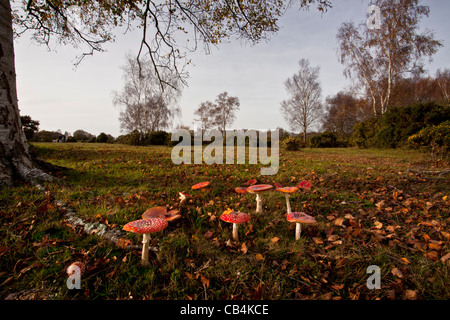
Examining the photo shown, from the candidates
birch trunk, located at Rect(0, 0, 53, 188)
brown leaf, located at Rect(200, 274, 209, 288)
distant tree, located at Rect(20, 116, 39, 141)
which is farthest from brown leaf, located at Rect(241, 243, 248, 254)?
distant tree, located at Rect(20, 116, 39, 141)

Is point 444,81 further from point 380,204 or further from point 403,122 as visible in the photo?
point 380,204

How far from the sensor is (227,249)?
2.16 metres

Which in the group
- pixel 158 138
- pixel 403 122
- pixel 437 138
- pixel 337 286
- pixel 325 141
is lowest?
pixel 337 286

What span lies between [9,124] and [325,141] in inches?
908

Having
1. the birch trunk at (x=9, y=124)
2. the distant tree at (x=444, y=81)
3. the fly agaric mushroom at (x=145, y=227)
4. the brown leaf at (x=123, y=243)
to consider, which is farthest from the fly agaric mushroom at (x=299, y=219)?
the distant tree at (x=444, y=81)

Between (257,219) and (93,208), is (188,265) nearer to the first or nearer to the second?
(257,219)

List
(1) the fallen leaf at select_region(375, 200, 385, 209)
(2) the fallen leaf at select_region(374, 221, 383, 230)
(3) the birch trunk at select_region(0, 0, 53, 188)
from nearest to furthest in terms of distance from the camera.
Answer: (2) the fallen leaf at select_region(374, 221, 383, 230) < (1) the fallen leaf at select_region(375, 200, 385, 209) < (3) the birch trunk at select_region(0, 0, 53, 188)

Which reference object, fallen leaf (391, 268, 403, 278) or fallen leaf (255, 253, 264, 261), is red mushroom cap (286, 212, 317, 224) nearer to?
fallen leaf (255, 253, 264, 261)

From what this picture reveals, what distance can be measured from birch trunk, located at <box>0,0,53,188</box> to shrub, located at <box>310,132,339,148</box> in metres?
22.4

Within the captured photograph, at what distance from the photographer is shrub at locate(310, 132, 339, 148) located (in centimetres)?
2130

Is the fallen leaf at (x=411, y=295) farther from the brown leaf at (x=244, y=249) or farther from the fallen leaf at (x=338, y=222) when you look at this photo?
the brown leaf at (x=244, y=249)

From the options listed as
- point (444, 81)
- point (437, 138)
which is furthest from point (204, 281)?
point (444, 81)
